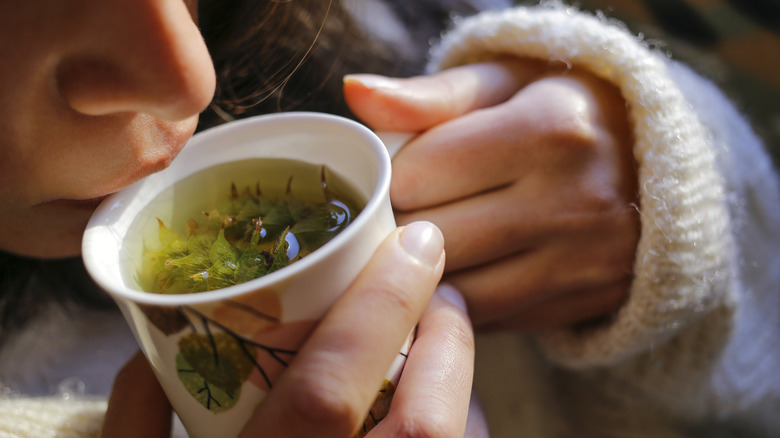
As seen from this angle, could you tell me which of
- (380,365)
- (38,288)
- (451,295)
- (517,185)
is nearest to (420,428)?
(380,365)

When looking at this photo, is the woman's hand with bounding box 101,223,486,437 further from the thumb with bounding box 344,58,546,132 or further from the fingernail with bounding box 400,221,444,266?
the thumb with bounding box 344,58,546,132

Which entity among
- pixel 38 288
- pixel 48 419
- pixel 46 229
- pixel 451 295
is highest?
pixel 451 295

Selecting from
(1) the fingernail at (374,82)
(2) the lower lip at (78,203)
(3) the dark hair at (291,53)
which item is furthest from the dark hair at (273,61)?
(2) the lower lip at (78,203)

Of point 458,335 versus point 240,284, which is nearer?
point 240,284

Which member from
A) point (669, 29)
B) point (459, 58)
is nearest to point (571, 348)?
point (459, 58)

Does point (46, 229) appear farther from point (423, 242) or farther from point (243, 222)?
point (423, 242)

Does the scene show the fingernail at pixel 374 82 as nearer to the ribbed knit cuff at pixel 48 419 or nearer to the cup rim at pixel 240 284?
the cup rim at pixel 240 284

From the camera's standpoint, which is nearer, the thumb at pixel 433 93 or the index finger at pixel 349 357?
the index finger at pixel 349 357
